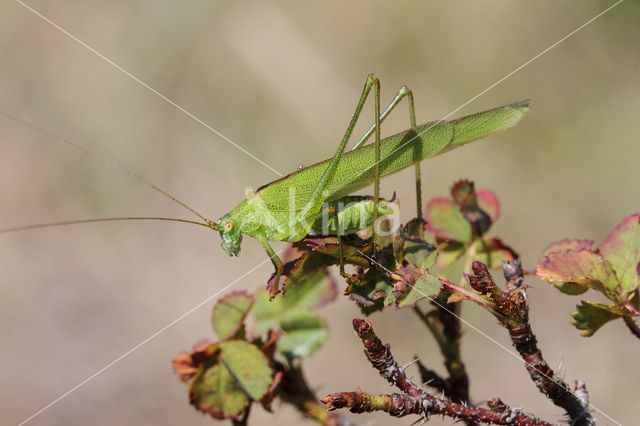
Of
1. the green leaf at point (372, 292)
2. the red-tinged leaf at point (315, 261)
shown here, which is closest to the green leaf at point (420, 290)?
the green leaf at point (372, 292)

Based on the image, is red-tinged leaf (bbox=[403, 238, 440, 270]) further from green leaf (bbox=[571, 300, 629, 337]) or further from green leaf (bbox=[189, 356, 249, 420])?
green leaf (bbox=[189, 356, 249, 420])

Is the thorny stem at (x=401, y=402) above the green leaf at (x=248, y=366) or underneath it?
underneath

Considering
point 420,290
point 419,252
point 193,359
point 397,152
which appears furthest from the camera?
point 397,152

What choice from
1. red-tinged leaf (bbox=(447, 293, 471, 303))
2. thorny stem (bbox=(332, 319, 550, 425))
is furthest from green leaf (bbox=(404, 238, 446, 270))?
thorny stem (bbox=(332, 319, 550, 425))

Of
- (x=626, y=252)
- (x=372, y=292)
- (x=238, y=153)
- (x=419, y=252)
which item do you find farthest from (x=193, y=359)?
(x=238, y=153)

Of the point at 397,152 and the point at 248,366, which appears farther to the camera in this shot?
the point at 397,152

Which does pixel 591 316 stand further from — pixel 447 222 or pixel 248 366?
pixel 248 366

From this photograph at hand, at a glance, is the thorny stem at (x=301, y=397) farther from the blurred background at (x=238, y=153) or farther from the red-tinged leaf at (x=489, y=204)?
the blurred background at (x=238, y=153)
